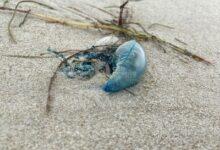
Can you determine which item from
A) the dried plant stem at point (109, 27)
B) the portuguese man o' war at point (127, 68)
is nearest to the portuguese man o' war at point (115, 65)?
the portuguese man o' war at point (127, 68)

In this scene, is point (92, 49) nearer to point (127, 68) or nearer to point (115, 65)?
point (115, 65)

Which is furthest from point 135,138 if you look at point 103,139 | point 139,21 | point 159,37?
point 139,21

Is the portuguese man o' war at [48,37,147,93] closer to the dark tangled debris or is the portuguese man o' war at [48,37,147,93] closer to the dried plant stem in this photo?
the dark tangled debris

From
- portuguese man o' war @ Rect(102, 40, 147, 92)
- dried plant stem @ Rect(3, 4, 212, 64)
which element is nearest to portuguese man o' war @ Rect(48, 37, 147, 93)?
portuguese man o' war @ Rect(102, 40, 147, 92)

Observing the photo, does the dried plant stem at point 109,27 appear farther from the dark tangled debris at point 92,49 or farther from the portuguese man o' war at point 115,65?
the portuguese man o' war at point 115,65

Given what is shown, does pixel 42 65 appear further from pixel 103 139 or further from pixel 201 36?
pixel 201 36

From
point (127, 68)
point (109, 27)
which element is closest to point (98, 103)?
point (127, 68)
